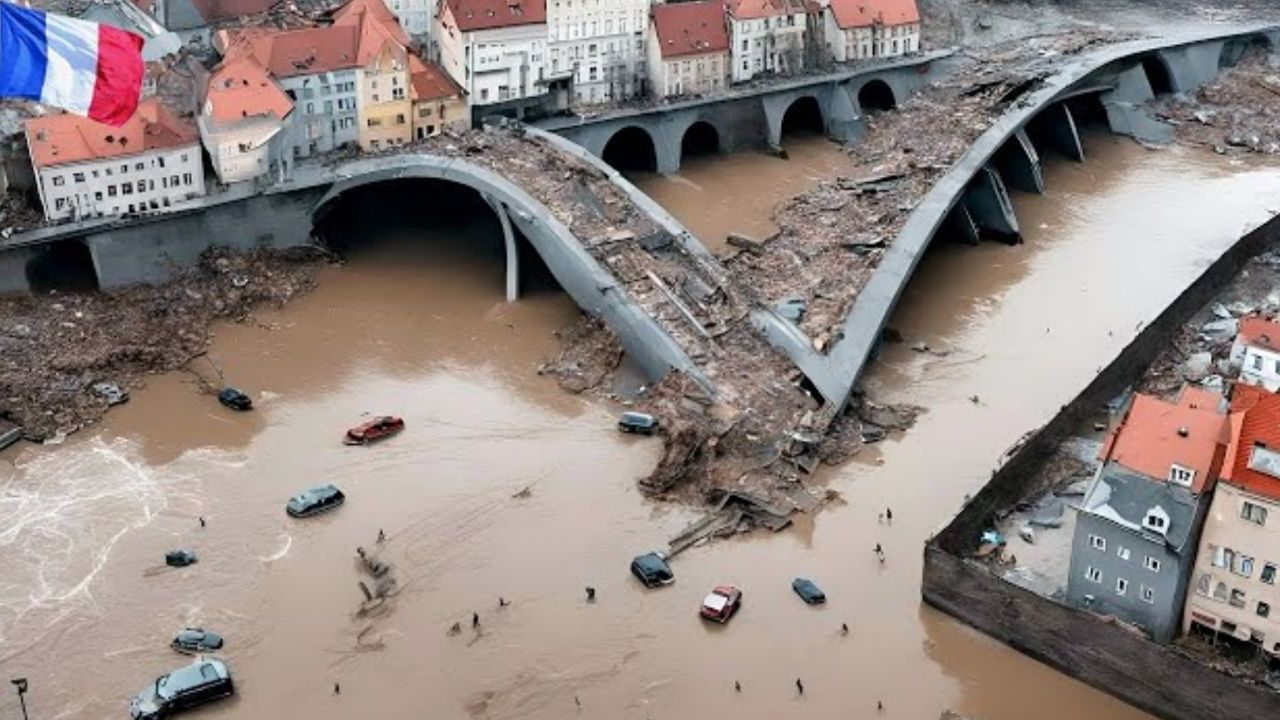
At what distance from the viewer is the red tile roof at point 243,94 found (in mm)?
60438

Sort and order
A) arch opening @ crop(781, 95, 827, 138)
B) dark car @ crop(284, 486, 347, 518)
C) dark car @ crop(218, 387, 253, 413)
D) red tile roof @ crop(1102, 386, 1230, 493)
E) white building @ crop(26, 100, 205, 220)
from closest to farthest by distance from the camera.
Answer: red tile roof @ crop(1102, 386, 1230, 493) → dark car @ crop(284, 486, 347, 518) → dark car @ crop(218, 387, 253, 413) → white building @ crop(26, 100, 205, 220) → arch opening @ crop(781, 95, 827, 138)

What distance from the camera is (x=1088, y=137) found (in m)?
81.5

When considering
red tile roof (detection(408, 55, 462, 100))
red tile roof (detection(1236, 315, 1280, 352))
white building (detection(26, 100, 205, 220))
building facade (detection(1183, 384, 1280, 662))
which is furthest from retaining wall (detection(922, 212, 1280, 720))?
white building (detection(26, 100, 205, 220))

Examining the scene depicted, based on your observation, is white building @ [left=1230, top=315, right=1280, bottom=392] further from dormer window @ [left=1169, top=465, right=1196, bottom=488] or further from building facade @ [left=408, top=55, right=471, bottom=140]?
building facade @ [left=408, top=55, right=471, bottom=140]

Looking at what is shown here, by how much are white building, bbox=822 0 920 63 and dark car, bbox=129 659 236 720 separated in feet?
181

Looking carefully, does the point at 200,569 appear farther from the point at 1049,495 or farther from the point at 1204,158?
the point at 1204,158

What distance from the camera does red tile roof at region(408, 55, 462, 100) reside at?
2638 inches

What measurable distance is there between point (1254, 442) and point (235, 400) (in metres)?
34.1

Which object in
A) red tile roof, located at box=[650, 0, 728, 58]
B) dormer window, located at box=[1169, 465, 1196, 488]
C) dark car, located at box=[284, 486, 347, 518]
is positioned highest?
red tile roof, located at box=[650, 0, 728, 58]

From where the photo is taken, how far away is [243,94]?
201 feet

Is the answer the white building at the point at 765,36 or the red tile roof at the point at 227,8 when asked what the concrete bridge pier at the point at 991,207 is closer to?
the white building at the point at 765,36

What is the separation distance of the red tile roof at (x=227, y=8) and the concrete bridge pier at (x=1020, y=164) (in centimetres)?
4000

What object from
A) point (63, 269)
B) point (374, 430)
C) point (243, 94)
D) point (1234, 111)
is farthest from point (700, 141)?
point (374, 430)

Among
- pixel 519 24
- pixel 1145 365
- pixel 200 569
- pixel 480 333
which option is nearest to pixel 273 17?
pixel 519 24
